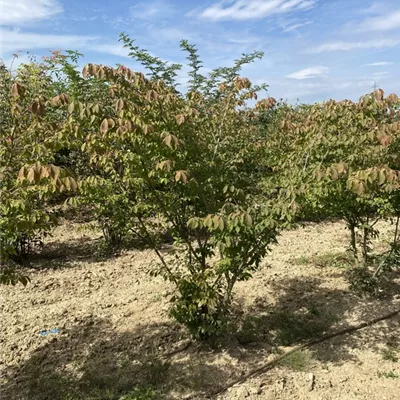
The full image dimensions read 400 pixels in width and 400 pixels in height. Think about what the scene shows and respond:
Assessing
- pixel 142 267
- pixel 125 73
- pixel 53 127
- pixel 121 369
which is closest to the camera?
pixel 53 127

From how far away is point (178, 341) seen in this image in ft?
13.9

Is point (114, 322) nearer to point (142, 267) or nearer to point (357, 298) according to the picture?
point (142, 267)

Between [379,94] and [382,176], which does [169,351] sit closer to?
[382,176]

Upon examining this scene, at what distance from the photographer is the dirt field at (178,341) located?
11.7 feet

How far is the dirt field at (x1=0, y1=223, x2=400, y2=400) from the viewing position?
357 cm

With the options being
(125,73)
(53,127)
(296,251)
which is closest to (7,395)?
(53,127)

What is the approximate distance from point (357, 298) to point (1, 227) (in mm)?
4120

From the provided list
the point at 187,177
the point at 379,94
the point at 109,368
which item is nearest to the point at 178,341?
the point at 109,368

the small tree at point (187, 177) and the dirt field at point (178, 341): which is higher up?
the small tree at point (187, 177)

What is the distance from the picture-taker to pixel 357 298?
16.8 ft

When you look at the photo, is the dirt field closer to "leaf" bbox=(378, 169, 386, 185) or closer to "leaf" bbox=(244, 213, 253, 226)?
"leaf" bbox=(244, 213, 253, 226)

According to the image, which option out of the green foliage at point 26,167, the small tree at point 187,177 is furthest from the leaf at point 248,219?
the green foliage at point 26,167

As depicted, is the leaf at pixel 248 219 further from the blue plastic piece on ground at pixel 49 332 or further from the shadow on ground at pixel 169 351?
the blue plastic piece on ground at pixel 49 332

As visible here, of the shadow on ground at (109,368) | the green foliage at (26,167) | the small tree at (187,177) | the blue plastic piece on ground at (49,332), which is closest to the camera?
the green foliage at (26,167)
